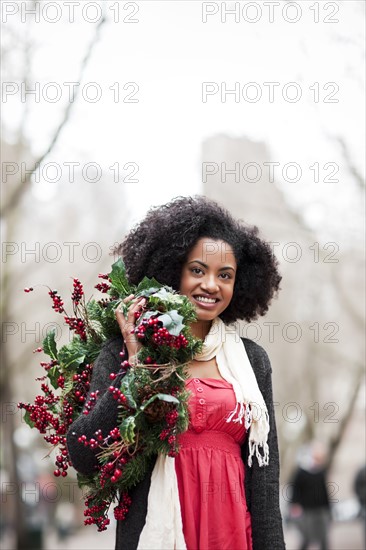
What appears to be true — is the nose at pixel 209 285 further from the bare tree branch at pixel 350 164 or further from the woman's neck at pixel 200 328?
the bare tree branch at pixel 350 164

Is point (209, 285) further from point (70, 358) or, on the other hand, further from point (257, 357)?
point (70, 358)

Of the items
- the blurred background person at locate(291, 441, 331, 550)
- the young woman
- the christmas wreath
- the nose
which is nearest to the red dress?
the young woman

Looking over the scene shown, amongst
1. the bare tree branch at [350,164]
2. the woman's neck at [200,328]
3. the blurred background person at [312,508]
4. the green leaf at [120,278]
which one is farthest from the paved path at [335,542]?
the green leaf at [120,278]

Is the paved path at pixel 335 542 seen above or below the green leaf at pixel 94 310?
below

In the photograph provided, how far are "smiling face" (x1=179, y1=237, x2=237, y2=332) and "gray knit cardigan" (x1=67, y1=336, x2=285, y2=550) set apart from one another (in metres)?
0.36

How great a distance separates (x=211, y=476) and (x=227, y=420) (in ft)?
0.82

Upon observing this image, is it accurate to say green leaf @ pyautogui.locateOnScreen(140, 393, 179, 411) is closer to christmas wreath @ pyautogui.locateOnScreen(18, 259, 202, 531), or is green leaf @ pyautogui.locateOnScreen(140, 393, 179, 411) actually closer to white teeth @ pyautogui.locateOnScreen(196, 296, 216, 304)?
christmas wreath @ pyautogui.locateOnScreen(18, 259, 202, 531)

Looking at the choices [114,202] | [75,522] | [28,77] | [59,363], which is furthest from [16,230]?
[75,522]

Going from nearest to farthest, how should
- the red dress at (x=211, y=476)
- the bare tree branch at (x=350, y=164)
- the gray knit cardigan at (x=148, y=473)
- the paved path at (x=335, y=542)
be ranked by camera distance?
the gray knit cardigan at (x=148, y=473) → the red dress at (x=211, y=476) → the bare tree branch at (x=350, y=164) → the paved path at (x=335, y=542)

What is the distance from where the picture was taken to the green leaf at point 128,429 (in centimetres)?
331

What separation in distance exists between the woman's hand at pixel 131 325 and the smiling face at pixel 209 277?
337mm

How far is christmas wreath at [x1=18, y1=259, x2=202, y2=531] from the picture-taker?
11.1 ft

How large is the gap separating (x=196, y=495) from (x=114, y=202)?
10.2 m

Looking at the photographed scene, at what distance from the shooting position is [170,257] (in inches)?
154
